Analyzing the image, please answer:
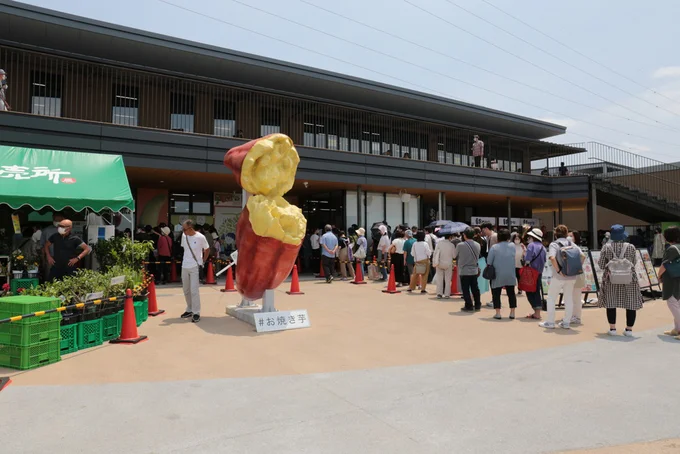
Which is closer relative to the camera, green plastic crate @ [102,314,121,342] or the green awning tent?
green plastic crate @ [102,314,121,342]

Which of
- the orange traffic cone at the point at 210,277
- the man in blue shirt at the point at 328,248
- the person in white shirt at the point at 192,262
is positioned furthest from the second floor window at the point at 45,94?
the person in white shirt at the point at 192,262

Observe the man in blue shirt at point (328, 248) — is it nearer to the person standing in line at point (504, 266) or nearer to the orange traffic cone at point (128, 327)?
the person standing in line at point (504, 266)

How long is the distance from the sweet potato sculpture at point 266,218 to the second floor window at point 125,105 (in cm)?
1091

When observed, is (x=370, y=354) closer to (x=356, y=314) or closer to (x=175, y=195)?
(x=356, y=314)

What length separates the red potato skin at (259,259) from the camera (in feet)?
26.2

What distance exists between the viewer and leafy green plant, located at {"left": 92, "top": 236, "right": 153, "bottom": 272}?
9.64 m

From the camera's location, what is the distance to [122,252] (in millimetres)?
9734

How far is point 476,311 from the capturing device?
10117 mm

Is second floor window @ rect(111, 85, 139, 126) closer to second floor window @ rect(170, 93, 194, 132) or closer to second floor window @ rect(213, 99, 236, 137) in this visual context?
second floor window @ rect(170, 93, 194, 132)

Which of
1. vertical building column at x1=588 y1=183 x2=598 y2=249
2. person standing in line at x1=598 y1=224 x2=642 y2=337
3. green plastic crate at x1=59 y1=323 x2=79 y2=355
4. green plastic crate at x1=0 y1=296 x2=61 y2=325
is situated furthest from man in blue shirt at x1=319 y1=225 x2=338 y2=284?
vertical building column at x1=588 y1=183 x2=598 y2=249

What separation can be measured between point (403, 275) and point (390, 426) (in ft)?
36.1

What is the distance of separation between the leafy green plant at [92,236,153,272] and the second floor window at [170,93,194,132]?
30.1ft

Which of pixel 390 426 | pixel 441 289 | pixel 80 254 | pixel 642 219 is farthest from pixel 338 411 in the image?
pixel 642 219

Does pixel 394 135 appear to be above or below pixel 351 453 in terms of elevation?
above
